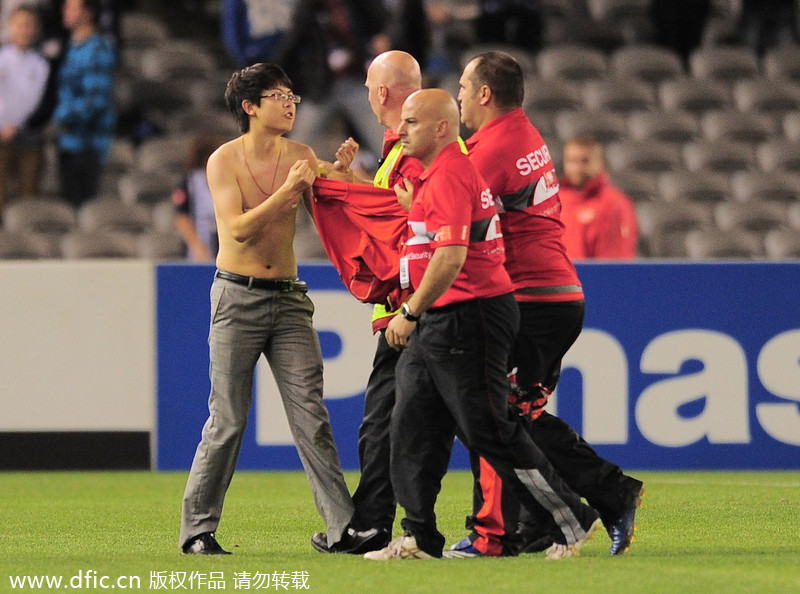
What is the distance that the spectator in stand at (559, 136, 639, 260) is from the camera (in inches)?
387

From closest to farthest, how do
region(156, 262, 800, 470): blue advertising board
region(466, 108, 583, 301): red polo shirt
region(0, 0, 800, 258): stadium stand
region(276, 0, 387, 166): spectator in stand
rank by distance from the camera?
1. region(466, 108, 583, 301): red polo shirt
2. region(156, 262, 800, 470): blue advertising board
3. region(276, 0, 387, 166): spectator in stand
4. region(0, 0, 800, 258): stadium stand

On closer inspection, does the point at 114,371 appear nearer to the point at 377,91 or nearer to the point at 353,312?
the point at 353,312

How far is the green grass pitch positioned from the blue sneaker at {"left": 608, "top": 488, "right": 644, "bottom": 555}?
0.07 metres

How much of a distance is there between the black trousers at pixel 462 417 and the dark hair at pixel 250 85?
1.13 m

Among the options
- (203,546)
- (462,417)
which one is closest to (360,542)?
(203,546)

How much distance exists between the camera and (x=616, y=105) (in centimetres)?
1391

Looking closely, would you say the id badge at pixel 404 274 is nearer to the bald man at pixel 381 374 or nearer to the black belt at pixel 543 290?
the bald man at pixel 381 374

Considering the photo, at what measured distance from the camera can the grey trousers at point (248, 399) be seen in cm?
566

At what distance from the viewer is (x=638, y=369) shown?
351 inches

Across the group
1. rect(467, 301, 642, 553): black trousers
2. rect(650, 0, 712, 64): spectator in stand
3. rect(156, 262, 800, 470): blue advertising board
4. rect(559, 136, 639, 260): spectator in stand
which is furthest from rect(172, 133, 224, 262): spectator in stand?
rect(650, 0, 712, 64): spectator in stand

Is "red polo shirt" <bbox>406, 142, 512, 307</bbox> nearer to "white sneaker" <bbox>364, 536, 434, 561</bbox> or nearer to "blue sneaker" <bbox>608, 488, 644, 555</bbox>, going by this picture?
"white sneaker" <bbox>364, 536, 434, 561</bbox>

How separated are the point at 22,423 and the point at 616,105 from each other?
278 inches

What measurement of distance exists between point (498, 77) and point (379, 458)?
158 centimetres

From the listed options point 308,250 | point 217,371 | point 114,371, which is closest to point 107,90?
point 308,250
